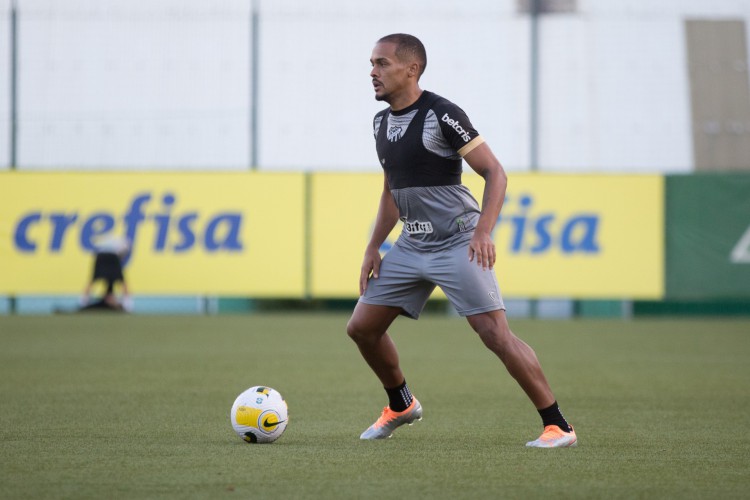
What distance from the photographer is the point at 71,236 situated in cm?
2003

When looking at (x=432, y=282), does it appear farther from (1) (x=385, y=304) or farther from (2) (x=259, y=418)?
(2) (x=259, y=418)

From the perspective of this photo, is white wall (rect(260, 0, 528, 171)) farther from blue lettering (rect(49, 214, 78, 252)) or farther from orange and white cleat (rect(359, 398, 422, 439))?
orange and white cleat (rect(359, 398, 422, 439))

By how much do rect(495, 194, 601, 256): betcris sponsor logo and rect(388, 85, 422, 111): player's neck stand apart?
42.2 feet

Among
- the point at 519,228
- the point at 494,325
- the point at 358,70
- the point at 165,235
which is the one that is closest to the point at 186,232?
the point at 165,235

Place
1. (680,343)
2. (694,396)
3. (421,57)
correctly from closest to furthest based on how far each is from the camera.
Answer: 1. (421,57)
2. (694,396)
3. (680,343)

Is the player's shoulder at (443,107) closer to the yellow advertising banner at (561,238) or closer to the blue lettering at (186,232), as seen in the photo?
the yellow advertising banner at (561,238)

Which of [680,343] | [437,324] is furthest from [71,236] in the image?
[680,343]

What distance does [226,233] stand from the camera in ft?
65.6

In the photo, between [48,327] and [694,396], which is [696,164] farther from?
[694,396]

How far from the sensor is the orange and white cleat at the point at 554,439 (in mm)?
6664

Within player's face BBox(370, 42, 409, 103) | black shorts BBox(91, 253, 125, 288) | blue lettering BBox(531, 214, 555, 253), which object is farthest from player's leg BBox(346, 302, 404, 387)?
blue lettering BBox(531, 214, 555, 253)

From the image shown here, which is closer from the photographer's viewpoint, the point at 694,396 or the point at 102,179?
the point at 694,396

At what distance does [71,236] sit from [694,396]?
12669mm

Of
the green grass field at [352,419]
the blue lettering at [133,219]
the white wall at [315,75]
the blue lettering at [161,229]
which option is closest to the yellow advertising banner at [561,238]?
the white wall at [315,75]
